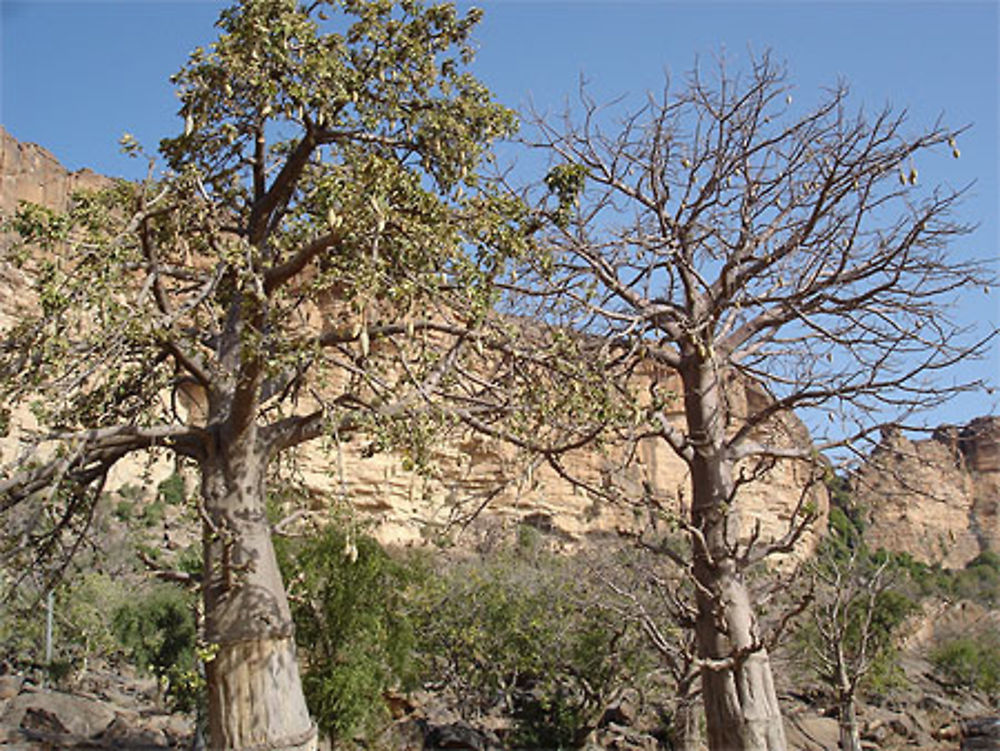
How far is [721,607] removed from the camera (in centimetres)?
477

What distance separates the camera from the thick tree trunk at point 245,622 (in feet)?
14.5

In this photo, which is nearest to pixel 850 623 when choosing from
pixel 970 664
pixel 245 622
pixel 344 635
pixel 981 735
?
pixel 981 735

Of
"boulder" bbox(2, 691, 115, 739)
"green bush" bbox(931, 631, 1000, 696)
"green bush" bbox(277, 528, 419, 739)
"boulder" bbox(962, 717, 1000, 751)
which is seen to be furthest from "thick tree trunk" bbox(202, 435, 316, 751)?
"green bush" bbox(931, 631, 1000, 696)

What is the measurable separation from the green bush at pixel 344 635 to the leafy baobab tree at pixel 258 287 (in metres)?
8.30

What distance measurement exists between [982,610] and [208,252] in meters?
36.0

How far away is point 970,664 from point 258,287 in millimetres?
28200

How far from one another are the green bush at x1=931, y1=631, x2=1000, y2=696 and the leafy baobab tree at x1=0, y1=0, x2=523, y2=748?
2657 centimetres

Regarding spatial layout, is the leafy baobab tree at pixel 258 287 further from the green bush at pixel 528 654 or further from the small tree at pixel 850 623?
the green bush at pixel 528 654

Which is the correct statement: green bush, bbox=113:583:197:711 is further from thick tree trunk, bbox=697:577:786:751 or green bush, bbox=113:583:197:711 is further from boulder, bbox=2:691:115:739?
thick tree trunk, bbox=697:577:786:751

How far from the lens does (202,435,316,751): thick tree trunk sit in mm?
4434

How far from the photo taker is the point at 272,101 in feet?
17.0

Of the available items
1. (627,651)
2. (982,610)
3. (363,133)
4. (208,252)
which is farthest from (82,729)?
(982,610)

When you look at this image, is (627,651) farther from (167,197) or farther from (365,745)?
(167,197)

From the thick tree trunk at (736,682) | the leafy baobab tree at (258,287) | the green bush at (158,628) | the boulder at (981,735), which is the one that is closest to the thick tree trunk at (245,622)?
the leafy baobab tree at (258,287)
